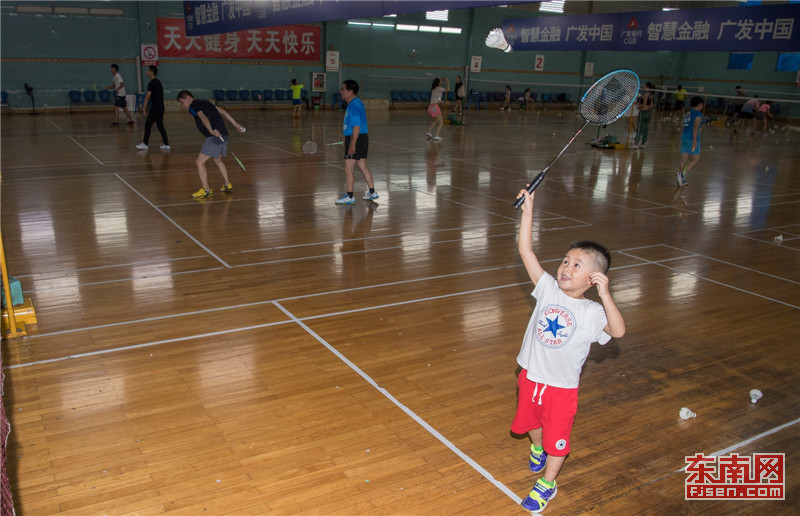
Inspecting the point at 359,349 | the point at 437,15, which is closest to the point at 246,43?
the point at 437,15

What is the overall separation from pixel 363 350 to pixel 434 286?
159 cm

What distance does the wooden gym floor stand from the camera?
10.4 feet

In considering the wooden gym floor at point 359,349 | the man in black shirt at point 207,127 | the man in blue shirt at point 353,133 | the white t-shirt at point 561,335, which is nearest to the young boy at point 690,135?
the wooden gym floor at point 359,349

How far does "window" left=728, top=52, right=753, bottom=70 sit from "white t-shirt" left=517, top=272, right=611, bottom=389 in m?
36.5

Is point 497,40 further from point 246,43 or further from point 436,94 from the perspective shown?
point 246,43

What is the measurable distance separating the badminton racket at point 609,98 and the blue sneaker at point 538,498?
2.22 m

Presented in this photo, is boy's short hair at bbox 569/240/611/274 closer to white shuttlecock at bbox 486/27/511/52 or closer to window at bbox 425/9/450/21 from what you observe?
white shuttlecock at bbox 486/27/511/52

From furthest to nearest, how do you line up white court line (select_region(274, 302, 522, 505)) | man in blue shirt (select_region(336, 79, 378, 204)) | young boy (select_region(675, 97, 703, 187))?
young boy (select_region(675, 97, 703, 187)) → man in blue shirt (select_region(336, 79, 378, 204)) → white court line (select_region(274, 302, 522, 505))

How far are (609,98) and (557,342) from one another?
7.64ft

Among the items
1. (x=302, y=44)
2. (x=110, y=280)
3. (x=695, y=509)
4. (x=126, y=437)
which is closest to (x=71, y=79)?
(x=302, y=44)

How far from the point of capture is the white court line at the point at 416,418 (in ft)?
10.4

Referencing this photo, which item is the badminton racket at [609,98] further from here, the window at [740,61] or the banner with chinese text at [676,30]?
the window at [740,61]

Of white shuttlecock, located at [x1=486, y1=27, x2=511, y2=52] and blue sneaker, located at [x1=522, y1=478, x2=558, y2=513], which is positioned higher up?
white shuttlecock, located at [x1=486, y1=27, x2=511, y2=52]

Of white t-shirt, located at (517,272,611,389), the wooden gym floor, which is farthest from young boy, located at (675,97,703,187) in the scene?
white t-shirt, located at (517,272,611,389)
